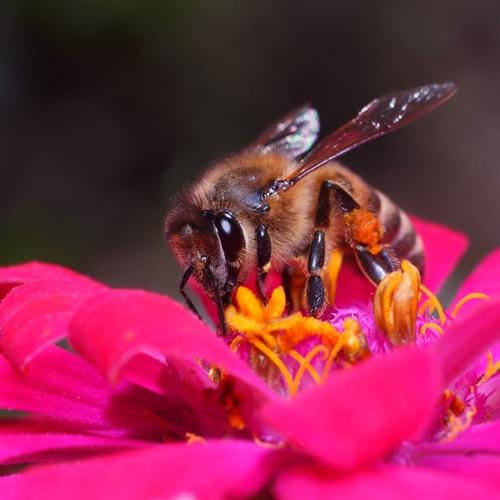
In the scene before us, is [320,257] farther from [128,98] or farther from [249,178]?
[128,98]

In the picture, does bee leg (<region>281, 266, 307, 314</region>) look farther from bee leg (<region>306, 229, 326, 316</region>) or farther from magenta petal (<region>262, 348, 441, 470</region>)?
magenta petal (<region>262, 348, 441, 470</region>)

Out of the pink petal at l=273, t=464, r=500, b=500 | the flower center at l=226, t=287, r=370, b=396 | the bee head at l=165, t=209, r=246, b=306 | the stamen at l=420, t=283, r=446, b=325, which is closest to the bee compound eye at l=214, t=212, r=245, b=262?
the bee head at l=165, t=209, r=246, b=306

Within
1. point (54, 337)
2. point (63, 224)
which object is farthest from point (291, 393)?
point (63, 224)

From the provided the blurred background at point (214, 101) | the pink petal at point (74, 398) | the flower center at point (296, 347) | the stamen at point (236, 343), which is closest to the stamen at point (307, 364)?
the flower center at point (296, 347)

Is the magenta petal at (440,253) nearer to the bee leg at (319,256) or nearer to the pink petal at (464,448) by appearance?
the bee leg at (319,256)

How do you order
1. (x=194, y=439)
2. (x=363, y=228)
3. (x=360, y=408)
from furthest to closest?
(x=363, y=228)
(x=194, y=439)
(x=360, y=408)

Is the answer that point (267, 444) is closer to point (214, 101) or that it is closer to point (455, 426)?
point (455, 426)

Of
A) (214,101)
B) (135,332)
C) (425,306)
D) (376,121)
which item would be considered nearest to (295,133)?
(376,121)
